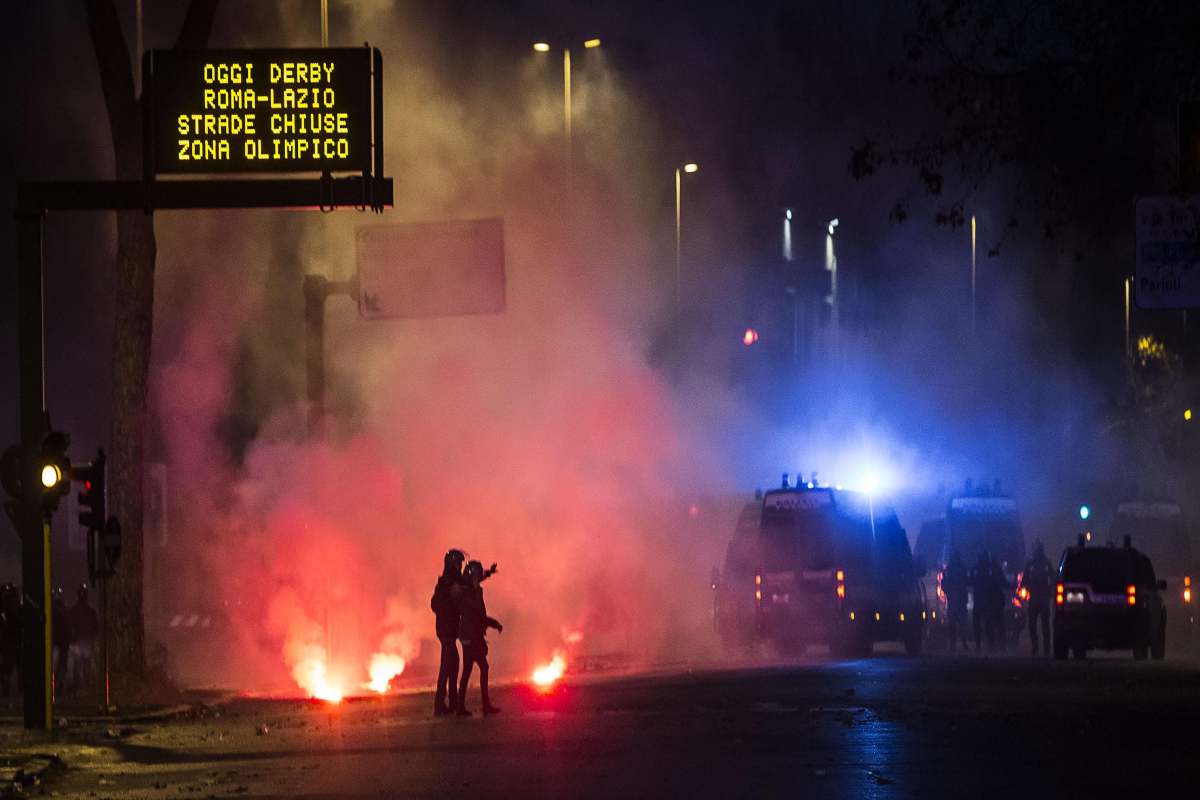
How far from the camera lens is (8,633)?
27.9 metres

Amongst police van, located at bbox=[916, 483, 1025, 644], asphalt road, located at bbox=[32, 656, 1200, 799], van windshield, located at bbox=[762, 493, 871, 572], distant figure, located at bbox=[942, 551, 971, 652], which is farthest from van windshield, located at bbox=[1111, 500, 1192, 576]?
asphalt road, located at bbox=[32, 656, 1200, 799]

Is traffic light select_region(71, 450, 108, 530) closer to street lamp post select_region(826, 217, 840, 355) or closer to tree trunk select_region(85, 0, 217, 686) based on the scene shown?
tree trunk select_region(85, 0, 217, 686)

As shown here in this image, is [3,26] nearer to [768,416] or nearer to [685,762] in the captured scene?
[768,416]

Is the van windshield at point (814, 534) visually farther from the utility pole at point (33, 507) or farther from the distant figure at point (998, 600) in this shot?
the utility pole at point (33, 507)

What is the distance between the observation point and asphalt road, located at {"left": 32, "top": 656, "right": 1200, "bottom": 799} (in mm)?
14156

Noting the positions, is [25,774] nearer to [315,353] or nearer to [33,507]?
[33,507]

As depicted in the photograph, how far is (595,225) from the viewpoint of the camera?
50750 millimetres

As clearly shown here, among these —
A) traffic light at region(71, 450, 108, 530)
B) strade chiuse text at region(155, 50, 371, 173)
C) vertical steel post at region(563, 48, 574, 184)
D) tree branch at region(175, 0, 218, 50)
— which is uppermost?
vertical steel post at region(563, 48, 574, 184)

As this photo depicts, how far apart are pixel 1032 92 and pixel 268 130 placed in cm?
717

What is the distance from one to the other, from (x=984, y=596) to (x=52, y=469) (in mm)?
19647

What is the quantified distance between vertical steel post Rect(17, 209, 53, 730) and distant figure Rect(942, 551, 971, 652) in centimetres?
2009

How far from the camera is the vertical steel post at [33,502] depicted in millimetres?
20406

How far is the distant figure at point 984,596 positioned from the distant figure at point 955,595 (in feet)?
2.36

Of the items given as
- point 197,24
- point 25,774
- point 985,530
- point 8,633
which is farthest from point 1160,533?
point 25,774
